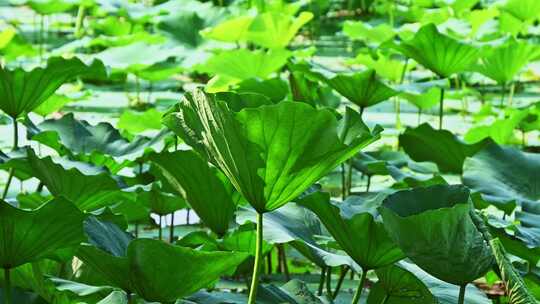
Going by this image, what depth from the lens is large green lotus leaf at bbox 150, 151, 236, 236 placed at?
4.86 feet

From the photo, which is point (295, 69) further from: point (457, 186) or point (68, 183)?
point (457, 186)

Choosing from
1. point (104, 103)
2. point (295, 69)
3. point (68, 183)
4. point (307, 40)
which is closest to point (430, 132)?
point (295, 69)

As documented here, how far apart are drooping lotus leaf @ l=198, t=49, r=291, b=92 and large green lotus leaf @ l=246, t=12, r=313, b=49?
19.4 inches

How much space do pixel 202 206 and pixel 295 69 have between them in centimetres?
89

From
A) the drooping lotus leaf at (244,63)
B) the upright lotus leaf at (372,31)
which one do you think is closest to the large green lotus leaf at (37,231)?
the drooping lotus leaf at (244,63)

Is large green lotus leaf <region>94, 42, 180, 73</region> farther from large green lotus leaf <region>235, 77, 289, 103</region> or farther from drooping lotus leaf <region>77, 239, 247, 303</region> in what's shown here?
drooping lotus leaf <region>77, 239, 247, 303</region>

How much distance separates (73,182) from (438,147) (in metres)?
0.78

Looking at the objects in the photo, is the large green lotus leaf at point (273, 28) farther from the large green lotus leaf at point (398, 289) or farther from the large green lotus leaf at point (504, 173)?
the large green lotus leaf at point (398, 289)

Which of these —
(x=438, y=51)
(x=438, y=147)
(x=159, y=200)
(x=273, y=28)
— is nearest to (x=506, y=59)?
(x=438, y=51)

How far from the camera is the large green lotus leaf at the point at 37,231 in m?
1.14

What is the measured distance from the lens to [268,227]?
50.1 inches

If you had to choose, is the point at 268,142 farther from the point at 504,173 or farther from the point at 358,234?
the point at 504,173

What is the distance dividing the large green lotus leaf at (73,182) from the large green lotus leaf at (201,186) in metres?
0.07

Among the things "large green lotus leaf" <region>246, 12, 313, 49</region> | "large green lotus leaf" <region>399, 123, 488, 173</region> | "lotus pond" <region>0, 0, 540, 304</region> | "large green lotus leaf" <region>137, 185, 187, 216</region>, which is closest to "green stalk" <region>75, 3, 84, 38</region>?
"large green lotus leaf" <region>246, 12, 313, 49</region>
